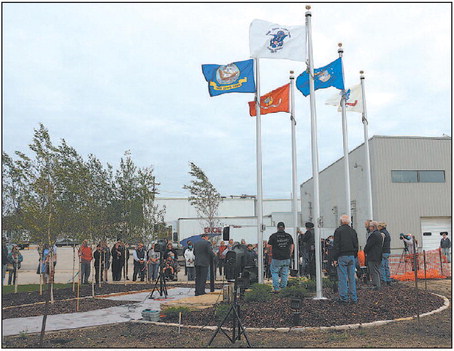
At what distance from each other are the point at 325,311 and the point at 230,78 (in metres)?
7.96

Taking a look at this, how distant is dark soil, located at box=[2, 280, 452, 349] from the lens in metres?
6.61

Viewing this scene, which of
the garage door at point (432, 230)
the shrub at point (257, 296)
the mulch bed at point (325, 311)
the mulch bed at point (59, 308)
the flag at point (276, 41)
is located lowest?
the mulch bed at point (59, 308)

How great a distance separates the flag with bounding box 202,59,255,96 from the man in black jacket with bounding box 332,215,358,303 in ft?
19.8

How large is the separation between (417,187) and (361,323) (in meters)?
21.8

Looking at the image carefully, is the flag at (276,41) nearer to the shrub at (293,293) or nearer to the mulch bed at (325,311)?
the shrub at (293,293)

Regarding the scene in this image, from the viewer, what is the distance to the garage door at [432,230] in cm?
2727

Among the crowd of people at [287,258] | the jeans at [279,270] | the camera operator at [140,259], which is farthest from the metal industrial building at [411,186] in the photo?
the jeans at [279,270]

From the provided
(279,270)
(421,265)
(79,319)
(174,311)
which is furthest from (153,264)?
(421,265)

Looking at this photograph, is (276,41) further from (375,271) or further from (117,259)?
(117,259)

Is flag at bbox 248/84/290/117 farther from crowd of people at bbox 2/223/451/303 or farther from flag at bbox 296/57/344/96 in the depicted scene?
crowd of people at bbox 2/223/451/303

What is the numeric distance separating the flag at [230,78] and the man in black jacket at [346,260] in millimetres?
6046

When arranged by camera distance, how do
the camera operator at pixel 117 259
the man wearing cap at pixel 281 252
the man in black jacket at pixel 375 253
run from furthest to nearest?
the camera operator at pixel 117 259 < the man in black jacket at pixel 375 253 < the man wearing cap at pixel 281 252

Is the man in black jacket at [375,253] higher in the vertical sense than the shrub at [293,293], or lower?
higher

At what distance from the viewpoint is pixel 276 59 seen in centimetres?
1282
